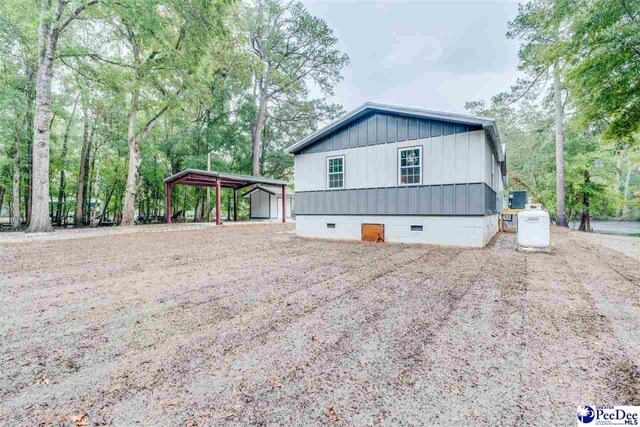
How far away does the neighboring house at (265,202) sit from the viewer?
74.7 feet

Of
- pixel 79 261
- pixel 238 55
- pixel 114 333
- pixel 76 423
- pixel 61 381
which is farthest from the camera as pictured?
pixel 238 55

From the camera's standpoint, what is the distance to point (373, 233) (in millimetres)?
8750

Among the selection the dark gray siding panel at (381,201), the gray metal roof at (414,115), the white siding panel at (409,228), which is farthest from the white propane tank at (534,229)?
the dark gray siding panel at (381,201)

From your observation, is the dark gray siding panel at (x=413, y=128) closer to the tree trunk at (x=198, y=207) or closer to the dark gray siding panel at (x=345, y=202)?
the dark gray siding panel at (x=345, y=202)

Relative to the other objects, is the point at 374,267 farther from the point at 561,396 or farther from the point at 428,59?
the point at 428,59

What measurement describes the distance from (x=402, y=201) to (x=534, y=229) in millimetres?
3246

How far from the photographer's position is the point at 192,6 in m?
10.5

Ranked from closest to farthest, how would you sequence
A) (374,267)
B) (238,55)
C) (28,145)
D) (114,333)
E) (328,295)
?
1. (114,333)
2. (328,295)
3. (374,267)
4. (28,145)
5. (238,55)

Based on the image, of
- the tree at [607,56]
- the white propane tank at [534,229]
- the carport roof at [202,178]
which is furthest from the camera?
the carport roof at [202,178]

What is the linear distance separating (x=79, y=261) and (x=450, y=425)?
6.94 metres

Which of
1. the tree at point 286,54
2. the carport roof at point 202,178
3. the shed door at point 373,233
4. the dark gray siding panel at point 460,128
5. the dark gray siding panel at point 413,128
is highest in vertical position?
the tree at point 286,54

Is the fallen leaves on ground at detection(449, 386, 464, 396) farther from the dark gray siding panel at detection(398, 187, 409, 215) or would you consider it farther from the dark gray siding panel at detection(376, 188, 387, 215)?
the dark gray siding panel at detection(376, 188, 387, 215)

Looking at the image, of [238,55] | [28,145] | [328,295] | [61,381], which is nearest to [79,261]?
[61,381]

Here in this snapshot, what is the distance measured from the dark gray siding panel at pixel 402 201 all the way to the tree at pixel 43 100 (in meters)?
9.31
